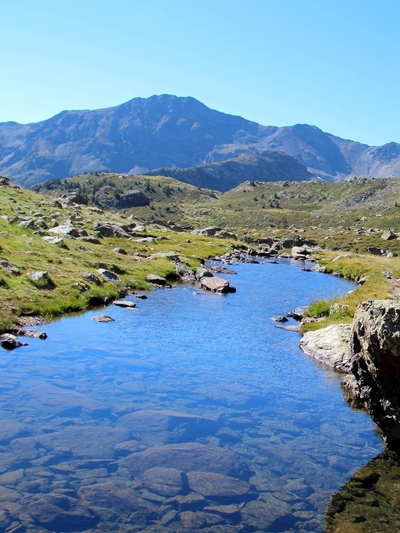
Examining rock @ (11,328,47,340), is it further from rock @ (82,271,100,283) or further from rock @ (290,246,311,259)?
rock @ (290,246,311,259)

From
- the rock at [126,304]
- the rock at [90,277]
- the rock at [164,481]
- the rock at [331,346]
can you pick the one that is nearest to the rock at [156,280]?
the rock at [90,277]

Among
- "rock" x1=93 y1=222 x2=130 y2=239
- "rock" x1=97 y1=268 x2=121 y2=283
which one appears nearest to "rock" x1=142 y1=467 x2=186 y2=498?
"rock" x1=97 y1=268 x2=121 y2=283

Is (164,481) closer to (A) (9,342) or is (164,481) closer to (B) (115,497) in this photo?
(B) (115,497)

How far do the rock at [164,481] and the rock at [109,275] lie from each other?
36.6m

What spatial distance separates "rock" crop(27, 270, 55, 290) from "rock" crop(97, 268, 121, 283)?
31.3 ft

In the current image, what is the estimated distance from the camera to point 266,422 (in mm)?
21609

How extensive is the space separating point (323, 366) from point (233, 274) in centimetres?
4717

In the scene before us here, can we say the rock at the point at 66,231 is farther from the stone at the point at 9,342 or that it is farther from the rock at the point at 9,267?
the stone at the point at 9,342

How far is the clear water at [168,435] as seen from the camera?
47.3 feet

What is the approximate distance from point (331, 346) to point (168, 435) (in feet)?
54.9

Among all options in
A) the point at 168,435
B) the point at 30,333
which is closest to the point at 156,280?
the point at 30,333

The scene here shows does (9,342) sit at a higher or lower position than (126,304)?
lower

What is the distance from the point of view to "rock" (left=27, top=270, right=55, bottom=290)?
41906mm

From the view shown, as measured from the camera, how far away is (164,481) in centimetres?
1600
